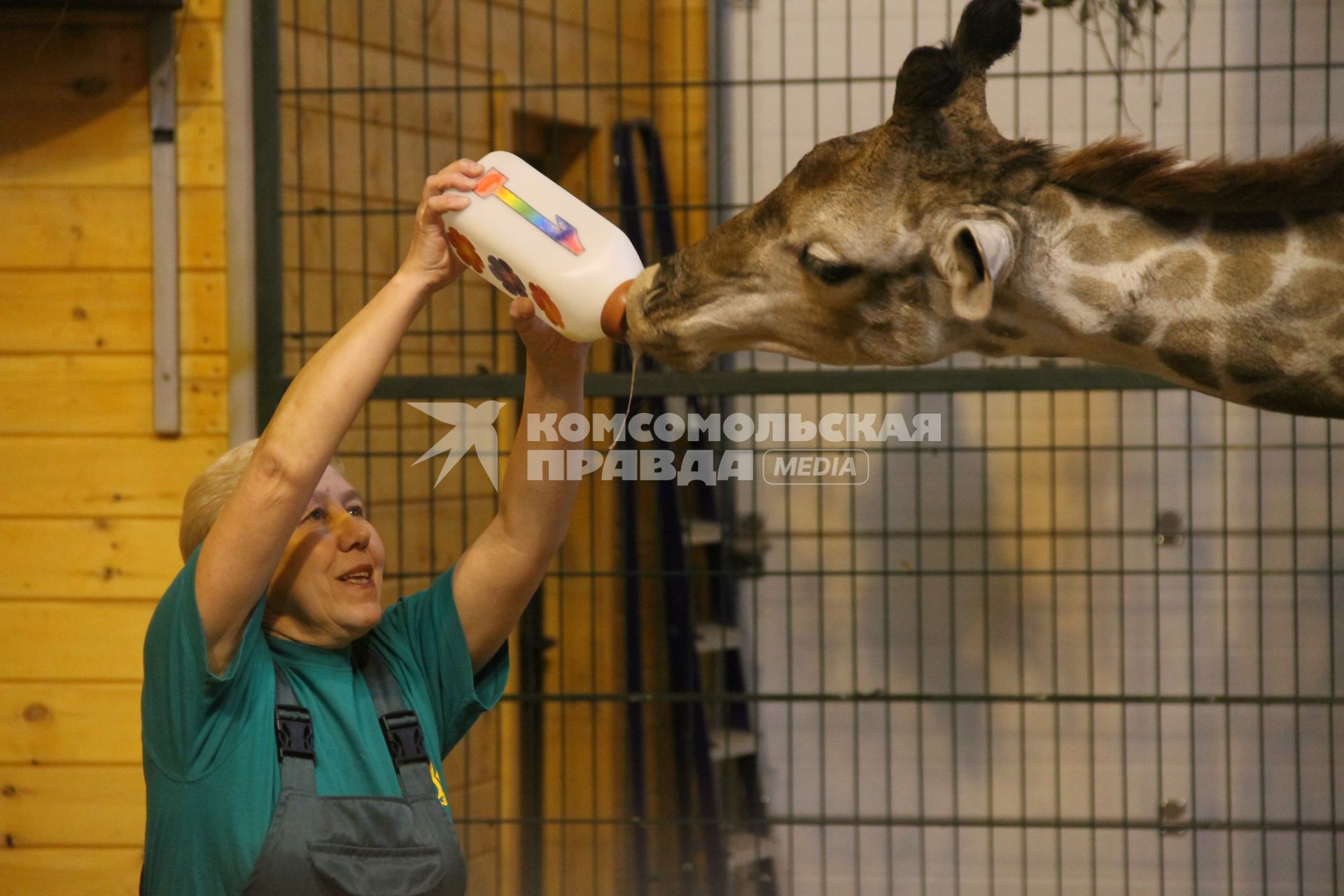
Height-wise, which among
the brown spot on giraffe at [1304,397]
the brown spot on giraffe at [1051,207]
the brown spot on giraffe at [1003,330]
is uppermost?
the brown spot on giraffe at [1051,207]

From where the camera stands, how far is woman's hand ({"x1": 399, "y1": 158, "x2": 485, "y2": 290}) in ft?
4.85

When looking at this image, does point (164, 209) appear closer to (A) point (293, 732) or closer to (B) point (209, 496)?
(B) point (209, 496)

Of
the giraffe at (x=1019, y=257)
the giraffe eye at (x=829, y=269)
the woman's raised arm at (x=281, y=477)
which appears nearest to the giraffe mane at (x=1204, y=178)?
the giraffe at (x=1019, y=257)

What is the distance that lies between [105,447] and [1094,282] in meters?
2.02

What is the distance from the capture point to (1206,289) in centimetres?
145

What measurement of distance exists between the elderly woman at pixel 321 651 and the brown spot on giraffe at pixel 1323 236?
0.84 meters

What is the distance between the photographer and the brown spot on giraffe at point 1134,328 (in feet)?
4.80

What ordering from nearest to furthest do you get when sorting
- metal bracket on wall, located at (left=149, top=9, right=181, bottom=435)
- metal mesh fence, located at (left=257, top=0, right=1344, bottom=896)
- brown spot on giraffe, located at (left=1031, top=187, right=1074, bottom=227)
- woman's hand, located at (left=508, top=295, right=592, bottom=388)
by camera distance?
brown spot on giraffe, located at (left=1031, top=187, right=1074, bottom=227)
woman's hand, located at (left=508, top=295, right=592, bottom=388)
metal bracket on wall, located at (left=149, top=9, right=181, bottom=435)
metal mesh fence, located at (left=257, top=0, right=1344, bottom=896)

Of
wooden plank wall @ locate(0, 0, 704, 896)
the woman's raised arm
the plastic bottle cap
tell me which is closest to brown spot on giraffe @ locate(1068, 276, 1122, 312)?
the plastic bottle cap

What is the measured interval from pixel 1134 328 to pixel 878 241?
0.29 m

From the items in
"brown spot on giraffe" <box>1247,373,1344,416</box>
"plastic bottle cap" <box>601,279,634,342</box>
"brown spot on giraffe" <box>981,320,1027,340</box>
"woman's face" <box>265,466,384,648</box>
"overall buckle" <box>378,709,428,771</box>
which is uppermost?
"plastic bottle cap" <box>601,279,634,342</box>

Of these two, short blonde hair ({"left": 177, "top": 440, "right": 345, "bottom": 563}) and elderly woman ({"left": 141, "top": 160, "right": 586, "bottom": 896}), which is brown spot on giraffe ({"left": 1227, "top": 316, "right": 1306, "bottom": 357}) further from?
short blonde hair ({"left": 177, "top": 440, "right": 345, "bottom": 563})

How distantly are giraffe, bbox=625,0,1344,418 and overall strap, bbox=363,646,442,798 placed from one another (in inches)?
19.7

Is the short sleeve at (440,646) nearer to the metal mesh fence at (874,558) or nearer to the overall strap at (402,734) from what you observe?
the overall strap at (402,734)
